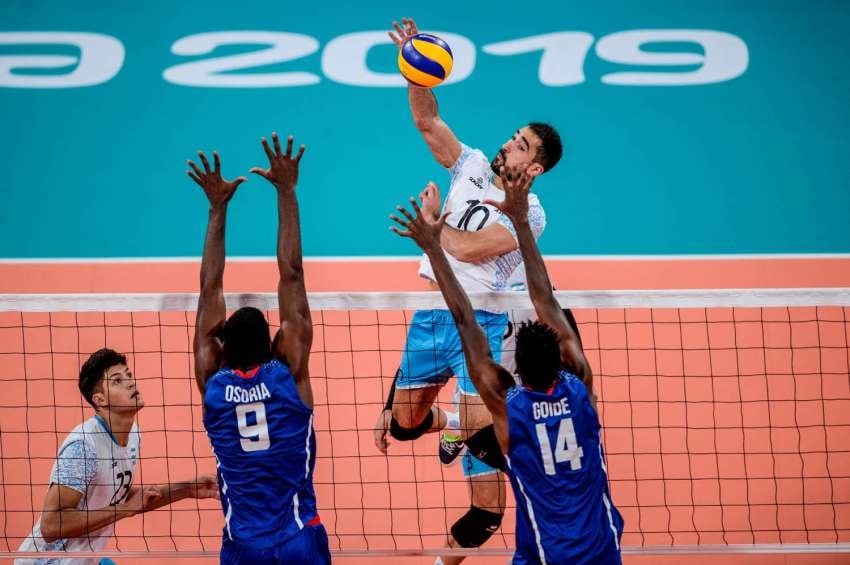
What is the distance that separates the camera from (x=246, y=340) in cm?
501

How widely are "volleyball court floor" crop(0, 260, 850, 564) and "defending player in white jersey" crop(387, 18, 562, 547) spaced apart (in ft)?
2.55

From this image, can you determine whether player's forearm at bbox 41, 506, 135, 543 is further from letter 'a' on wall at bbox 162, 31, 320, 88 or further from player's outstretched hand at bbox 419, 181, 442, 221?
letter 'a' on wall at bbox 162, 31, 320, 88

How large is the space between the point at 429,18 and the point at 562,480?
363 inches

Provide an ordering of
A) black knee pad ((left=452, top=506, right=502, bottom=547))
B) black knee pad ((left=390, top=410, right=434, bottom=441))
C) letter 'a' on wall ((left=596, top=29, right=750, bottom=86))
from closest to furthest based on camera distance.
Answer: black knee pad ((left=452, top=506, right=502, bottom=547)) < black knee pad ((left=390, top=410, right=434, bottom=441)) < letter 'a' on wall ((left=596, top=29, right=750, bottom=86))

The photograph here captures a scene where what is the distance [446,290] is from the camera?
5.12 m

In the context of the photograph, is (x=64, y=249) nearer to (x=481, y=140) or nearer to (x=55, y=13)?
(x=55, y=13)

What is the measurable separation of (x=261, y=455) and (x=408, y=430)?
8.19 ft

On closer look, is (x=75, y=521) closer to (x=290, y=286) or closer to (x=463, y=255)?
(x=290, y=286)

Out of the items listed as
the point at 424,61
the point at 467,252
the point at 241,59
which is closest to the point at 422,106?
the point at 424,61

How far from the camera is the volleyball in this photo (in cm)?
677

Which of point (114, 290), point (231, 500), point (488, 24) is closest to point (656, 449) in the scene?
point (231, 500)

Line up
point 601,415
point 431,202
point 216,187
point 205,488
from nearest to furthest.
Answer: point 216,187 → point 431,202 → point 205,488 → point 601,415

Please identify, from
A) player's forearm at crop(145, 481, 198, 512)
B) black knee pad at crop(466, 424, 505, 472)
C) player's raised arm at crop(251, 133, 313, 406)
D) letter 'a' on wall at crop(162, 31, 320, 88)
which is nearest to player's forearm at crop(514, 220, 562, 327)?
player's raised arm at crop(251, 133, 313, 406)

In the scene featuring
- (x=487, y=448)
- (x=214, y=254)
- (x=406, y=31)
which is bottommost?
(x=487, y=448)
